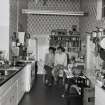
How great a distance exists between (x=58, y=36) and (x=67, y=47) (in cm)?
72

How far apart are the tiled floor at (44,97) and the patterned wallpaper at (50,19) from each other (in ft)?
13.0

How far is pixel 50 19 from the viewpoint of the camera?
9.27m

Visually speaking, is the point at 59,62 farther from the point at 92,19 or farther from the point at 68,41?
the point at 92,19

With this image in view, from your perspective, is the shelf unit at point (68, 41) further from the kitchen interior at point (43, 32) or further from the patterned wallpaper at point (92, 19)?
the patterned wallpaper at point (92, 19)

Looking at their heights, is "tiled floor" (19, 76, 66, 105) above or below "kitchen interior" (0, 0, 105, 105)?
below

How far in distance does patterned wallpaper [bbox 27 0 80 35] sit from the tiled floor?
156 inches

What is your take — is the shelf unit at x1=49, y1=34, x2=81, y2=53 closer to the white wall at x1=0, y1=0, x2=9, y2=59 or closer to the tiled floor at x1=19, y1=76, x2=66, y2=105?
the tiled floor at x1=19, y1=76, x2=66, y2=105

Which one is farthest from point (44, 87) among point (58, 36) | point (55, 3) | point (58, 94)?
point (55, 3)

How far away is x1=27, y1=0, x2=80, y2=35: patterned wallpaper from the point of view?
30.2 feet

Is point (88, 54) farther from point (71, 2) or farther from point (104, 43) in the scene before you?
point (71, 2)

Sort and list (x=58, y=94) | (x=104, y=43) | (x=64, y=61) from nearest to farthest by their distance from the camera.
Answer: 1. (x=104, y=43)
2. (x=58, y=94)
3. (x=64, y=61)

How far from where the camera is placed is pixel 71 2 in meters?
9.36

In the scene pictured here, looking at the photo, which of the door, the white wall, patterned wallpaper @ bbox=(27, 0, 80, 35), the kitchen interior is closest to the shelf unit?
the kitchen interior

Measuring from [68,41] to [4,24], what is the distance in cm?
436
